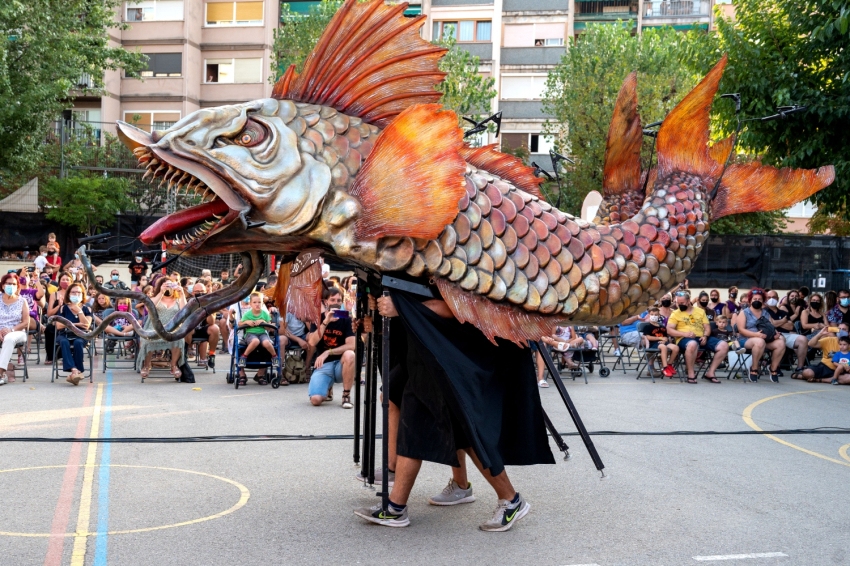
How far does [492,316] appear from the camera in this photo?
16.6ft

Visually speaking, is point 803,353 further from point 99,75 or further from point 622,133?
point 99,75

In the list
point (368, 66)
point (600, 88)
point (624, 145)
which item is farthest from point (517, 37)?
point (368, 66)

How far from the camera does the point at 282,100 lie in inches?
199

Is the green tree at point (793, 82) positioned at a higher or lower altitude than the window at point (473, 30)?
lower

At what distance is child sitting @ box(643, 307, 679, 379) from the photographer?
14.5 metres

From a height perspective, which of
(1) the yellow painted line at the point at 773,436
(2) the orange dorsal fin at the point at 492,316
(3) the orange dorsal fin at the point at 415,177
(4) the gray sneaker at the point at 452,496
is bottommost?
(1) the yellow painted line at the point at 773,436

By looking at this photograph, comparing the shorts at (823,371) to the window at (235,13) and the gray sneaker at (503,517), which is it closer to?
the gray sneaker at (503,517)

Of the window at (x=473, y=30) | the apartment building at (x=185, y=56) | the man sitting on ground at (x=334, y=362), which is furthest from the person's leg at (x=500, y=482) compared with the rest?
the window at (x=473, y=30)

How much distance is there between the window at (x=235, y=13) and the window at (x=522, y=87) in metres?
11.5

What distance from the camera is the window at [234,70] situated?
41844mm

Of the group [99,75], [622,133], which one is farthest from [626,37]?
[622,133]

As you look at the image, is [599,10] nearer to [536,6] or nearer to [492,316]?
[536,6]

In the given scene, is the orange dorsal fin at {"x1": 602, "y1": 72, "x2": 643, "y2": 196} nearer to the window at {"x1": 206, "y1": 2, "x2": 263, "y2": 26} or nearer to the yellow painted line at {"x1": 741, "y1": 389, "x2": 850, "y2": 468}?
the yellow painted line at {"x1": 741, "y1": 389, "x2": 850, "y2": 468}

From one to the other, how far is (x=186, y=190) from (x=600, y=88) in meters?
Answer: 26.7
